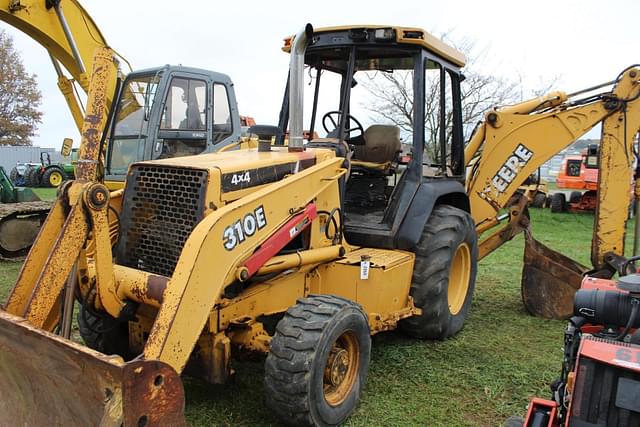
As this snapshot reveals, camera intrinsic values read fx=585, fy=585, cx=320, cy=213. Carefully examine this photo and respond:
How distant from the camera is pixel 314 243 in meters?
4.08

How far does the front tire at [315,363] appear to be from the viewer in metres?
3.17

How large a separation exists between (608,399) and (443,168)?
3467 mm

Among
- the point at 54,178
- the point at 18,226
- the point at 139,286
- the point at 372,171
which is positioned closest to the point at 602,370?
the point at 139,286

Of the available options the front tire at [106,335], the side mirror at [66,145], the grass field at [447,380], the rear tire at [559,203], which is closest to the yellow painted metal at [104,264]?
the front tire at [106,335]

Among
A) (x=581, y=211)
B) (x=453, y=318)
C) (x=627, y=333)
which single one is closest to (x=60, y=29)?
(x=453, y=318)

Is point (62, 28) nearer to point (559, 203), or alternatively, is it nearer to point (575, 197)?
point (559, 203)

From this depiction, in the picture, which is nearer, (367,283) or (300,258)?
(300,258)

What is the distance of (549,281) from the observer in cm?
600

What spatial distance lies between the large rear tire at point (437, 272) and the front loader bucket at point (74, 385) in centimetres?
263

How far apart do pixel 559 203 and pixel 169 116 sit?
12785mm

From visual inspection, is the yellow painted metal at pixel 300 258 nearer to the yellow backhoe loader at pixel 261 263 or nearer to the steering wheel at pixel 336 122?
the yellow backhoe loader at pixel 261 263

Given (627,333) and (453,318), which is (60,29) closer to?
(453,318)

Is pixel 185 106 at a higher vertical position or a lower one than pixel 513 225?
higher

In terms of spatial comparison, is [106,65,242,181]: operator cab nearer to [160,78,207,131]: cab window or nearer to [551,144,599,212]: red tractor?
[160,78,207,131]: cab window
